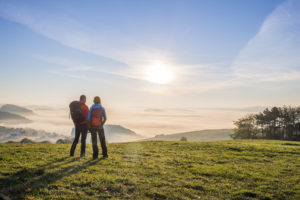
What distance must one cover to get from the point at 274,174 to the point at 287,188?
245 centimetres

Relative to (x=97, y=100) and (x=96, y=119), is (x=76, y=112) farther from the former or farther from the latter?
(x=97, y=100)

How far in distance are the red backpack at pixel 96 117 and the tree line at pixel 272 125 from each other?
97.9 metres

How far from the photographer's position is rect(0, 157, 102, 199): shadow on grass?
312 inches

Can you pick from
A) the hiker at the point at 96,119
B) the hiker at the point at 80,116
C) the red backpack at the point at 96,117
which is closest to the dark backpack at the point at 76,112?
the hiker at the point at 80,116

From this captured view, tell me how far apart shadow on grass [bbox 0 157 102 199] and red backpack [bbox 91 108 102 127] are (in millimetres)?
2564

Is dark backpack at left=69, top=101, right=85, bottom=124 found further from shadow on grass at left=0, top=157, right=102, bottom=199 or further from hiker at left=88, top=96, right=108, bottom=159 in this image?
shadow on grass at left=0, top=157, right=102, bottom=199

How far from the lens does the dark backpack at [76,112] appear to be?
1389cm

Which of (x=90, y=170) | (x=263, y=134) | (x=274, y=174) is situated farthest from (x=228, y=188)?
(x=263, y=134)

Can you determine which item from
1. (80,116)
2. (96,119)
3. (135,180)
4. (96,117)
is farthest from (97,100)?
(135,180)

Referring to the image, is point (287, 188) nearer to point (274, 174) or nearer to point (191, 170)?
A: point (274, 174)

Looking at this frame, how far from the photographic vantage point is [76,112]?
547 inches

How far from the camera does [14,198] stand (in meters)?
7.30

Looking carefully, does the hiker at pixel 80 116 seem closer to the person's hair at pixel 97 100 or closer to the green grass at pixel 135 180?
the person's hair at pixel 97 100

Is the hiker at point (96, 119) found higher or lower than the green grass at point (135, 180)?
higher
